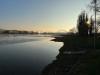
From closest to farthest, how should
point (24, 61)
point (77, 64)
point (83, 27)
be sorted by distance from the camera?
point (77, 64) < point (24, 61) < point (83, 27)

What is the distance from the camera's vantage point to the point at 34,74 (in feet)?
77.8

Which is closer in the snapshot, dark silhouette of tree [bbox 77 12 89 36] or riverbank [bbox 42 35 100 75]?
riverbank [bbox 42 35 100 75]

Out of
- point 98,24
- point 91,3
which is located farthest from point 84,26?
point 91,3

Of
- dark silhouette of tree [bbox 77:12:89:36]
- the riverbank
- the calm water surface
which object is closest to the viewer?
the riverbank

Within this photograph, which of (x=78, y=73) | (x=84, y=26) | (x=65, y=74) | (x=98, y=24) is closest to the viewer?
(x=78, y=73)

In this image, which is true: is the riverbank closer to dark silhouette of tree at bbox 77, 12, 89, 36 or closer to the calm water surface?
the calm water surface

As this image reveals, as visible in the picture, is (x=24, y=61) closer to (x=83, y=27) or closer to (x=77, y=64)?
(x=77, y=64)

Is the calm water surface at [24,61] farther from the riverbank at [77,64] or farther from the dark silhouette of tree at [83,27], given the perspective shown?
the dark silhouette of tree at [83,27]

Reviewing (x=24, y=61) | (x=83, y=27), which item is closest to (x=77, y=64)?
(x=24, y=61)

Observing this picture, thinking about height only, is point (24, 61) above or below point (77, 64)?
below

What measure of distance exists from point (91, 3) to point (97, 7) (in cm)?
162

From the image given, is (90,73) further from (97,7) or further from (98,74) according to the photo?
(97,7)

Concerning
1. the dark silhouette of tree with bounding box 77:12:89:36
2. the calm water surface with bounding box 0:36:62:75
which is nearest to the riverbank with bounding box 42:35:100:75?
the calm water surface with bounding box 0:36:62:75

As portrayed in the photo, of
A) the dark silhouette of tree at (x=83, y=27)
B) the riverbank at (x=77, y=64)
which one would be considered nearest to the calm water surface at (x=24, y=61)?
the riverbank at (x=77, y=64)
